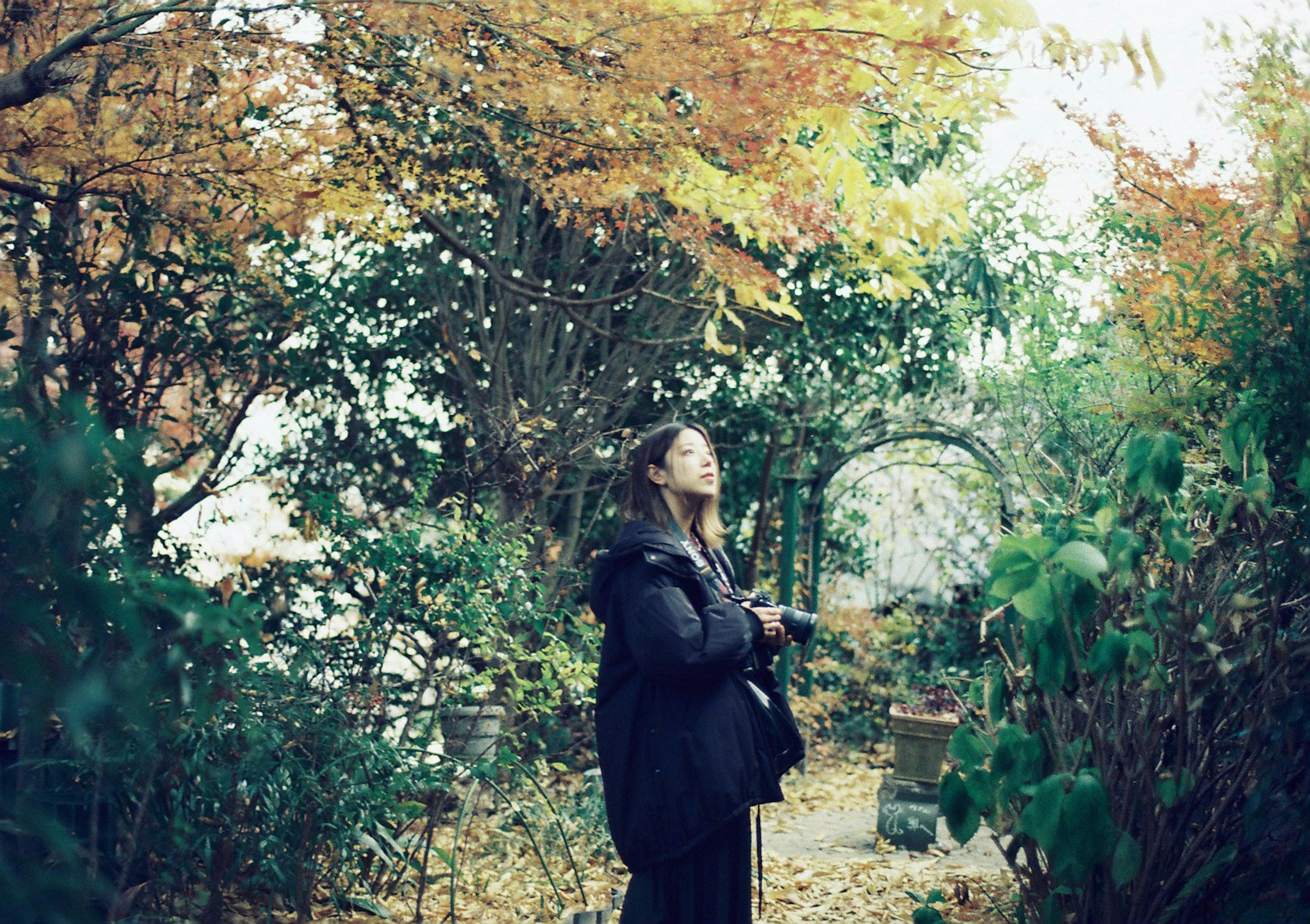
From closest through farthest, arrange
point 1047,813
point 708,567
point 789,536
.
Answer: point 1047,813 < point 708,567 < point 789,536

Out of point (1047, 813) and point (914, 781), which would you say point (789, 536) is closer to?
point (914, 781)

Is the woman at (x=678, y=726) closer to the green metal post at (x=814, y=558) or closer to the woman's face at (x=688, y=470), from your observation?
the woman's face at (x=688, y=470)

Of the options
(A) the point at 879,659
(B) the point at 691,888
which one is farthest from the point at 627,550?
(A) the point at 879,659

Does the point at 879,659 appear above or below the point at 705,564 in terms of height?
below

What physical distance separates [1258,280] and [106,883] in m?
2.49

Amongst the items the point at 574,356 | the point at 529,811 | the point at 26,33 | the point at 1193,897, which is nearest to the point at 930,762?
the point at 529,811

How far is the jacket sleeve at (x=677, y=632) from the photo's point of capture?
8.03 ft

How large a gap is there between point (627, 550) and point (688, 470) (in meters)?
0.31

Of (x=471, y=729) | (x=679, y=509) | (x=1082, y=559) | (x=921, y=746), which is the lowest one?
(x=921, y=746)

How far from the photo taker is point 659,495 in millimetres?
2811

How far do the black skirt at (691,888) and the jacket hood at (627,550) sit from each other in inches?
23.6

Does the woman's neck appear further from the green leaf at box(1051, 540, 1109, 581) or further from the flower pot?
the flower pot

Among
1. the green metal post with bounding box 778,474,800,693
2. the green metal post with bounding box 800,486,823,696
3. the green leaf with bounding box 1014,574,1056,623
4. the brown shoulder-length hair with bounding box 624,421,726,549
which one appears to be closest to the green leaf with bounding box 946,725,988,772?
the green leaf with bounding box 1014,574,1056,623

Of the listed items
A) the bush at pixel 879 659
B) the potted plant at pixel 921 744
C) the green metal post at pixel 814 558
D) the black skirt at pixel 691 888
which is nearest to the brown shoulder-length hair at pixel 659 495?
the black skirt at pixel 691 888
